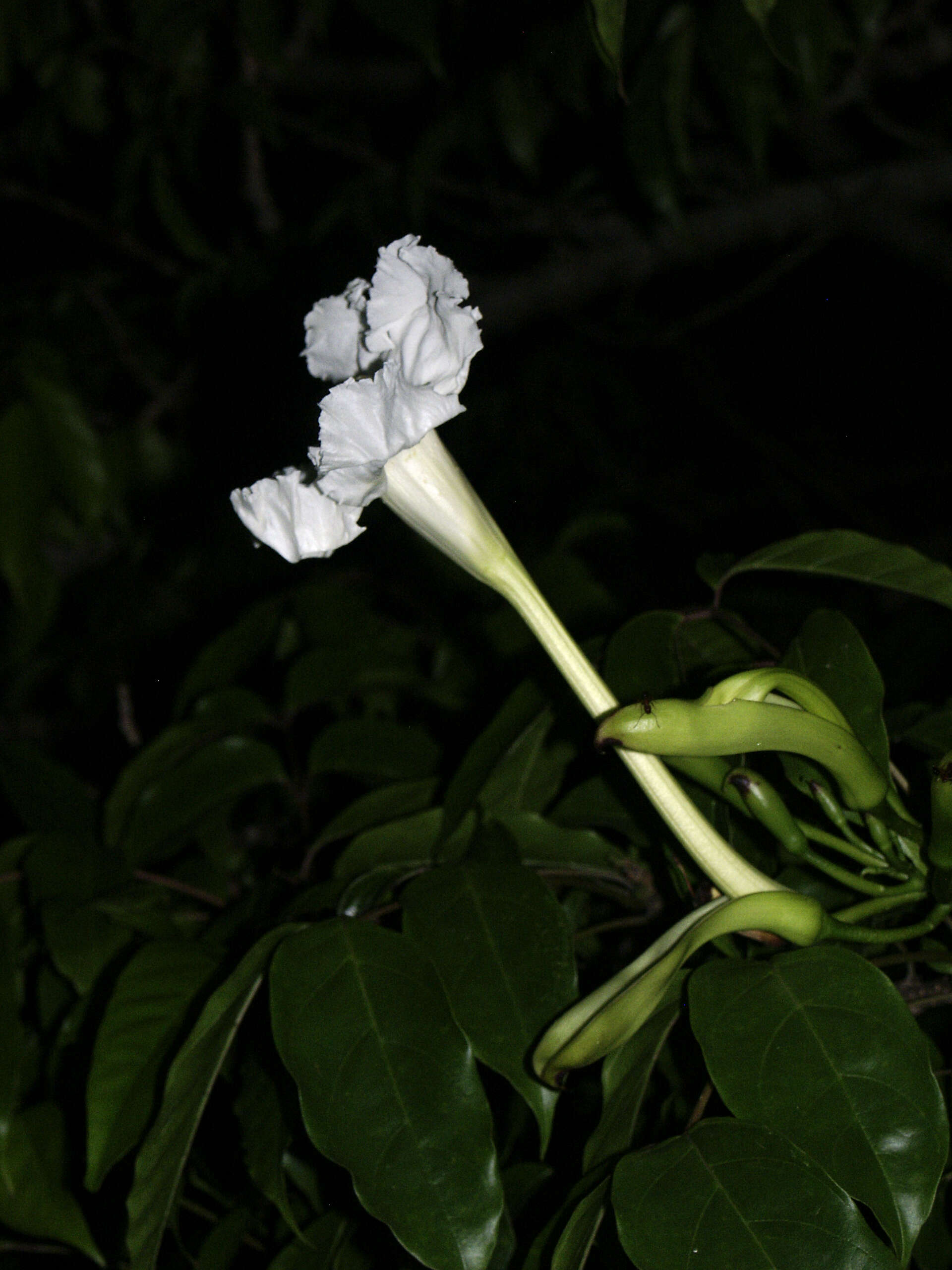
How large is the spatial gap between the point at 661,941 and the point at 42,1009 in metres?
0.53

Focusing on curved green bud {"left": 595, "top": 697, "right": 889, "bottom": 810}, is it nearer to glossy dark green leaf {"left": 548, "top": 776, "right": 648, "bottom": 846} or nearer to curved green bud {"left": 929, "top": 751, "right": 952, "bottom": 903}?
curved green bud {"left": 929, "top": 751, "right": 952, "bottom": 903}

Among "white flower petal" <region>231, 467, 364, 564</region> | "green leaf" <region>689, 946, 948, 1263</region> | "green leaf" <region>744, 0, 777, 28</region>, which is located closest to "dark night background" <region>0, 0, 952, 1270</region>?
"green leaf" <region>744, 0, 777, 28</region>

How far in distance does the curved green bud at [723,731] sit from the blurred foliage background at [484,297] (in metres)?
0.42

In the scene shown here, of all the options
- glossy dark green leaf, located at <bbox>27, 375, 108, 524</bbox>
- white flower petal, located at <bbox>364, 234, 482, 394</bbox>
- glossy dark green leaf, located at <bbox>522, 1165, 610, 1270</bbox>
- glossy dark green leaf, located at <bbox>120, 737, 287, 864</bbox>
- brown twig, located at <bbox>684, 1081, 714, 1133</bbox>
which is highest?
glossy dark green leaf, located at <bbox>27, 375, 108, 524</bbox>

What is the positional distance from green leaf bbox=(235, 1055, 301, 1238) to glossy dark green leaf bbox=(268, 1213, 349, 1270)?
16 mm

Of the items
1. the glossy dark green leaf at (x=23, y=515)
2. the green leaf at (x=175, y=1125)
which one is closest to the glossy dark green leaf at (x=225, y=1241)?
the green leaf at (x=175, y=1125)

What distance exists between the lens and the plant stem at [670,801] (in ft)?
1.55

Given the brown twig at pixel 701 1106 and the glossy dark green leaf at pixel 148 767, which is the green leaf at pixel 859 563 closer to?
the brown twig at pixel 701 1106

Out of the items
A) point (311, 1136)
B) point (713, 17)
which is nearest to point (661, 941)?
point (311, 1136)

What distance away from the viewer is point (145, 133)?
1632 mm

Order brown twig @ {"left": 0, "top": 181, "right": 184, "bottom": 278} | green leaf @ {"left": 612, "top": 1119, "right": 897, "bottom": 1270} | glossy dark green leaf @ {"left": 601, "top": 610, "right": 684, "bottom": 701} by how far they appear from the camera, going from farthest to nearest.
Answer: brown twig @ {"left": 0, "top": 181, "right": 184, "bottom": 278}
glossy dark green leaf @ {"left": 601, "top": 610, "right": 684, "bottom": 701}
green leaf @ {"left": 612, "top": 1119, "right": 897, "bottom": 1270}

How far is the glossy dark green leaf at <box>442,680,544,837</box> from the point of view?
2.08 feet

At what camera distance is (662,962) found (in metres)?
0.44

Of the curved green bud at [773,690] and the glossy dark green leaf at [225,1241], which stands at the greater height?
the curved green bud at [773,690]
